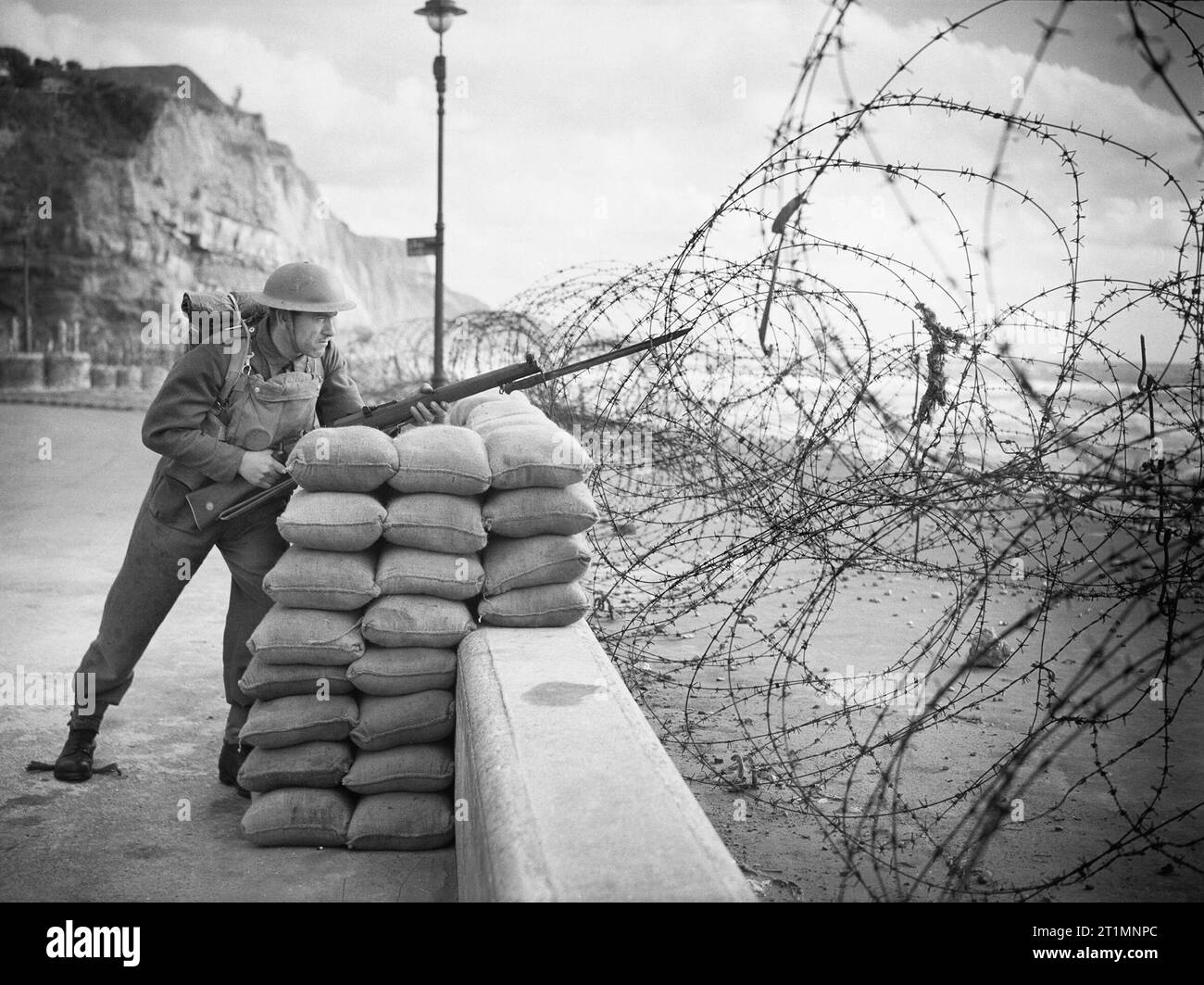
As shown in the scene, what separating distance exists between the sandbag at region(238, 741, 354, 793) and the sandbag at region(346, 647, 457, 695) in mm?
244

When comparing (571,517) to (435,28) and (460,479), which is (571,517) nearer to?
(460,479)

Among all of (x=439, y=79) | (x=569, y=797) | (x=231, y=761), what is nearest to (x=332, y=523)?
(x=231, y=761)

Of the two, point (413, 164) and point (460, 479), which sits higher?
point (413, 164)

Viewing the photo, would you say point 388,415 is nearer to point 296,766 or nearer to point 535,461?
point 535,461

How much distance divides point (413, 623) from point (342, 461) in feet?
1.95

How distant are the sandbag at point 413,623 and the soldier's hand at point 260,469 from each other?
72 cm

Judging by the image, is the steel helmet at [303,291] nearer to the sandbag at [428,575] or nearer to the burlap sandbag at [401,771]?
the sandbag at [428,575]

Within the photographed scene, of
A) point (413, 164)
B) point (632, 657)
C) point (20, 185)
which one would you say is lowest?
point (632, 657)

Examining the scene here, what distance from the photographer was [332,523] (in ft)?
11.3

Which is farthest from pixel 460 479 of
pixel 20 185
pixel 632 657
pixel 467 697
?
pixel 20 185

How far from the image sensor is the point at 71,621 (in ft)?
18.2
